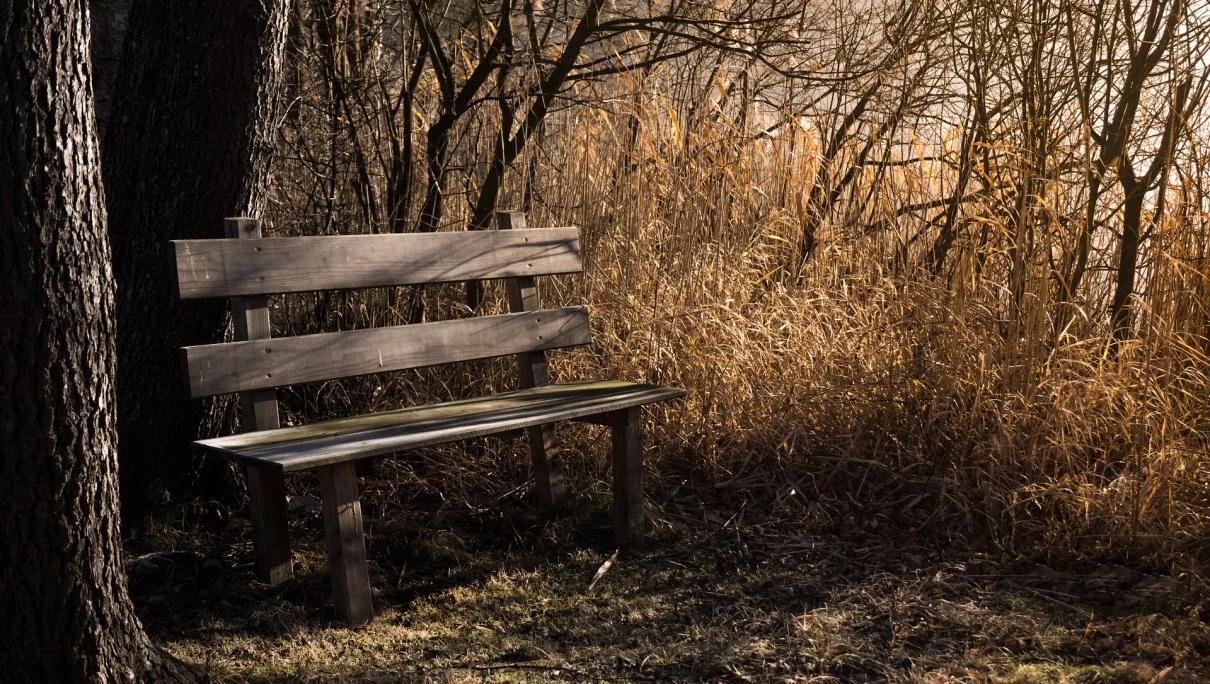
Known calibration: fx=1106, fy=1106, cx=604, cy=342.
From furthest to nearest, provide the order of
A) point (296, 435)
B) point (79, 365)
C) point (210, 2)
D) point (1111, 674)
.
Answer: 1. point (210, 2)
2. point (296, 435)
3. point (1111, 674)
4. point (79, 365)

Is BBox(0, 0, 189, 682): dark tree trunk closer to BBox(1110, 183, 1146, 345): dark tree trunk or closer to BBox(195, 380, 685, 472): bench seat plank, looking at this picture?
BBox(195, 380, 685, 472): bench seat plank

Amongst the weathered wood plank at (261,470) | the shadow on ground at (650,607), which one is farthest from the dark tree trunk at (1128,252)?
the weathered wood plank at (261,470)

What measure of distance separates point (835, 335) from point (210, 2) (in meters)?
2.28

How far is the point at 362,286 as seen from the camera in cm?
Result: 280

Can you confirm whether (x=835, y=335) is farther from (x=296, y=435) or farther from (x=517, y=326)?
(x=296, y=435)

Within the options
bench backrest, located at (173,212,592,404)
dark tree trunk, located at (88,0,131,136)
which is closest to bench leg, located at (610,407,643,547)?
bench backrest, located at (173,212,592,404)

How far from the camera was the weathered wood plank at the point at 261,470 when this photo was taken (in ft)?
8.50

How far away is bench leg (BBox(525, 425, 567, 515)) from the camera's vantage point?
10.4ft

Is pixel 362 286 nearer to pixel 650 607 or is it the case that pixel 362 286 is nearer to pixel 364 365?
pixel 364 365

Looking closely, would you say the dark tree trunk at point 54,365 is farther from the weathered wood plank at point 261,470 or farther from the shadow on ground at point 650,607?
the weathered wood plank at point 261,470

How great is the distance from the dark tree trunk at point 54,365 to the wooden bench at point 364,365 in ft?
1.34

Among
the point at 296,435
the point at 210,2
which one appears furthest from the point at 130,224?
the point at 296,435

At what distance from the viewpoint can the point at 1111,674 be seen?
7.47ft

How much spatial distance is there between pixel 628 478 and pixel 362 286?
87 cm
